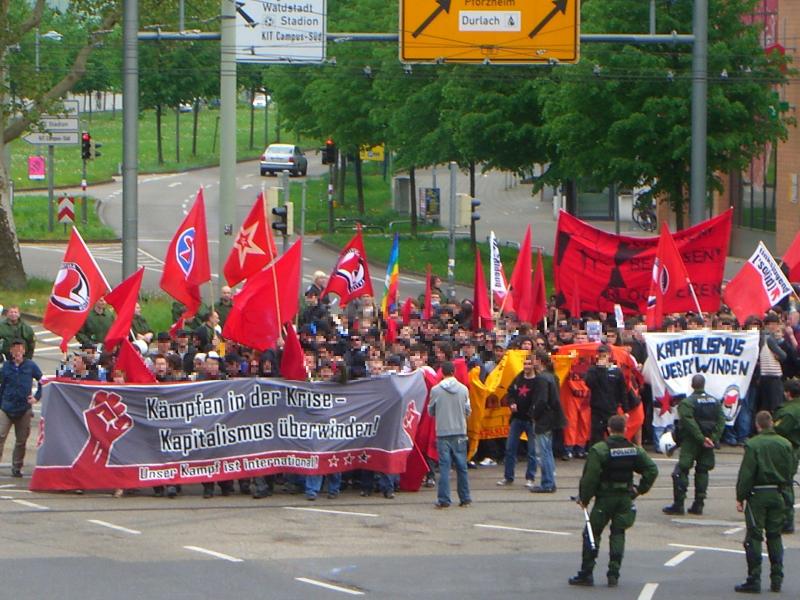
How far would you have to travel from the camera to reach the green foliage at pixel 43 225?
161ft

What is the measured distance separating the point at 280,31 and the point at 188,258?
8.01 m

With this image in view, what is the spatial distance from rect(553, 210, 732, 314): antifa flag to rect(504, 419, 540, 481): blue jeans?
16.4ft

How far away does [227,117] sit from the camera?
2605cm

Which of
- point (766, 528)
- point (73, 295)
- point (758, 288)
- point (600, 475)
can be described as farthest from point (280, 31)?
point (766, 528)

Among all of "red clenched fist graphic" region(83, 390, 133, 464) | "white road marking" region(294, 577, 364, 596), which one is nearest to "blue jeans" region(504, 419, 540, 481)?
"red clenched fist graphic" region(83, 390, 133, 464)

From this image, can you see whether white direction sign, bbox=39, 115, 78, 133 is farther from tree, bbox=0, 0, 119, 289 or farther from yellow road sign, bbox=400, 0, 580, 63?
yellow road sign, bbox=400, 0, 580, 63

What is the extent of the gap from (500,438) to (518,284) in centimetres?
418

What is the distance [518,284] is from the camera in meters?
22.5

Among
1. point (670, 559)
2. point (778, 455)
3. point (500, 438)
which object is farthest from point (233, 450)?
point (778, 455)

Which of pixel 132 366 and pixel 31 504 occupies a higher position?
pixel 132 366

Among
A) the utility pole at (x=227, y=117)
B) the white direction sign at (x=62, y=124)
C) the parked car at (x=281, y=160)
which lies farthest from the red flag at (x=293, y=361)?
the parked car at (x=281, y=160)

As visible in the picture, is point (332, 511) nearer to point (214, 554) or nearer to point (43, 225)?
point (214, 554)

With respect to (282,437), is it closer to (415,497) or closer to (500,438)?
(415,497)

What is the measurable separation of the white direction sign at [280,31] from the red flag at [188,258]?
7203 millimetres
